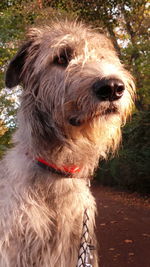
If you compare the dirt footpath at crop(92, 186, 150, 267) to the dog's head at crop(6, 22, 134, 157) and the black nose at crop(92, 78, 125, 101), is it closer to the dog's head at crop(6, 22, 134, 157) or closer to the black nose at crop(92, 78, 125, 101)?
the dog's head at crop(6, 22, 134, 157)

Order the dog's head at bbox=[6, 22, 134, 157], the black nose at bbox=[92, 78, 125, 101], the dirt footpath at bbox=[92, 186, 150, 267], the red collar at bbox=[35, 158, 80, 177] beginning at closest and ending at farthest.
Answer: the black nose at bbox=[92, 78, 125, 101]
the dog's head at bbox=[6, 22, 134, 157]
the red collar at bbox=[35, 158, 80, 177]
the dirt footpath at bbox=[92, 186, 150, 267]

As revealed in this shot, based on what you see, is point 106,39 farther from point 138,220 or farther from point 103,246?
point 138,220

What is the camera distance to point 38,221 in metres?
2.73

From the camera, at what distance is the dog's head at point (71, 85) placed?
8.63ft

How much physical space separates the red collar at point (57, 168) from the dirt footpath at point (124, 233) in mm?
4431

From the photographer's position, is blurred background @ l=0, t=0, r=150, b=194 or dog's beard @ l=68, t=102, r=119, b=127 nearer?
dog's beard @ l=68, t=102, r=119, b=127

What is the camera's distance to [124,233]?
8.84m

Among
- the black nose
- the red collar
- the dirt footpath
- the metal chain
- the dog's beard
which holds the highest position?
the black nose

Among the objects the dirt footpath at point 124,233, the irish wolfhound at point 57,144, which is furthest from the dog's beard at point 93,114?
the dirt footpath at point 124,233

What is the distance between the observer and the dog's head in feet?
8.63

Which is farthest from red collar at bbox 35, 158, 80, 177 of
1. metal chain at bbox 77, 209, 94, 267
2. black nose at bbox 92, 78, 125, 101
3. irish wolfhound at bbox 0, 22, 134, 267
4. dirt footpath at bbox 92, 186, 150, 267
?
dirt footpath at bbox 92, 186, 150, 267

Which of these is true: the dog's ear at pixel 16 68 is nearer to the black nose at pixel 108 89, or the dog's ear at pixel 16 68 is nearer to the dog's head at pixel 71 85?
the dog's head at pixel 71 85

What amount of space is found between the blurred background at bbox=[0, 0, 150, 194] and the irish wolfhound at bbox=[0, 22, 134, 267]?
1.76ft

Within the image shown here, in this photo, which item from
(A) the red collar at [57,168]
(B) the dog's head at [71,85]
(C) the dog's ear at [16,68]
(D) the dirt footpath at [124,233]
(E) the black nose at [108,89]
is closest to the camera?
(E) the black nose at [108,89]
